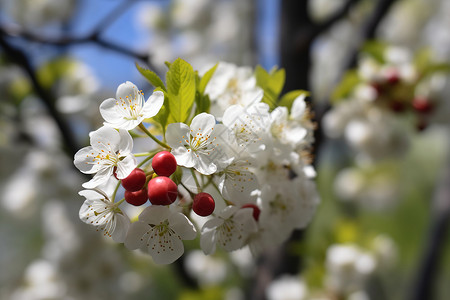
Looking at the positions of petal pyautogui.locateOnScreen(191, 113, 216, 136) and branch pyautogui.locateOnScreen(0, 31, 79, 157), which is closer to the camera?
Result: petal pyautogui.locateOnScreen(191, 113, 216, 136)

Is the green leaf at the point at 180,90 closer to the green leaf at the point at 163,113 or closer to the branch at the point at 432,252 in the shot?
the green leaf at the point at 163,113

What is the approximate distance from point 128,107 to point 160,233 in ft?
0.68

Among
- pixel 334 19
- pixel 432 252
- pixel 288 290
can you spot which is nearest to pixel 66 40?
pixel 334 19

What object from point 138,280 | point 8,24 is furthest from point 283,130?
point 138,280

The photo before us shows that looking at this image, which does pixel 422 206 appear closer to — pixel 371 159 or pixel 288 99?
pixel 371 159

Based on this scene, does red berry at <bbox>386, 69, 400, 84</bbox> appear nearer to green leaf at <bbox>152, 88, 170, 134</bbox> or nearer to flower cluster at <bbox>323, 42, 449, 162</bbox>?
flower cluster at <bbox>323, 42, 449, 162</bbox>

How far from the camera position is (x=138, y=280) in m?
3.20

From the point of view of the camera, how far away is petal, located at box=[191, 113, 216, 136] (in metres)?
0.58

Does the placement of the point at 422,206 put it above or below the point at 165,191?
above

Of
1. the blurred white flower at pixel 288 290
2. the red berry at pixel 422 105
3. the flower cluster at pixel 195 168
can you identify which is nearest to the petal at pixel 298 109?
the flower cluster at pixel 195 168

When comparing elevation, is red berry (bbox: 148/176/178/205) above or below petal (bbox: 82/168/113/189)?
below

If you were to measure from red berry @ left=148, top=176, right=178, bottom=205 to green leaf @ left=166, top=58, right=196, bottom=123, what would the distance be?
14 centimetres

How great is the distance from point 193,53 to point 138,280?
2.74 meters

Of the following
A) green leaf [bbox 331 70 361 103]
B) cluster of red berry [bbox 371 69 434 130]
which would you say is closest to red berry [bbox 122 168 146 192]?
green leaf [bbox 331 70 361 103]
